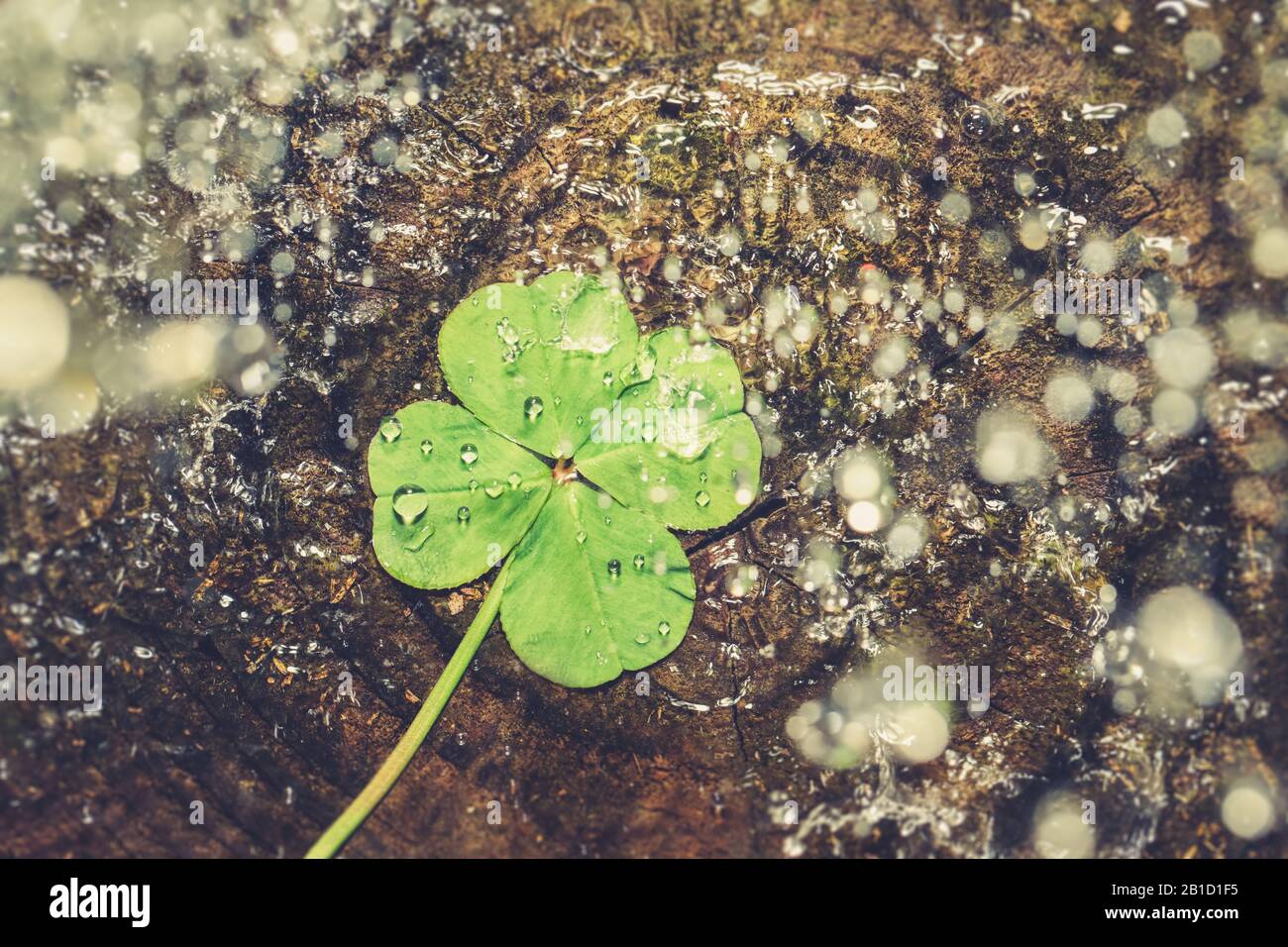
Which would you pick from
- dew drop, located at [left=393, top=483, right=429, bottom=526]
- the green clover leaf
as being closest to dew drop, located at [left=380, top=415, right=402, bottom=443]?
the green clover leaf

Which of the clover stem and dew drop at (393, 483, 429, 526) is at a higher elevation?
dew drop at (393, 483, 429, 526)

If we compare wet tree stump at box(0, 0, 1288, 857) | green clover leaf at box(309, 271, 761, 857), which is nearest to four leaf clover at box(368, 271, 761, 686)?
green clover leaf at box(309, 271, 761, 857)

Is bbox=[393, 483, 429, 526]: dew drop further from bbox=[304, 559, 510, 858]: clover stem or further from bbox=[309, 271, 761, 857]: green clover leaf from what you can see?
bbox=[304, 559, 510, 858]: clover stem

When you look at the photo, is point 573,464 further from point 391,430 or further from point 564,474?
point 391,430

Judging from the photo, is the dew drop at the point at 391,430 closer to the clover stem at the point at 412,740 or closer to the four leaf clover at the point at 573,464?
the four leaf clover at the point at 573,464

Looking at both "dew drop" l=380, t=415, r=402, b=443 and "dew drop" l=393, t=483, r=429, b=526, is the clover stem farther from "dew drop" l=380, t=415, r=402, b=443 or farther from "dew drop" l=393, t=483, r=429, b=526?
"dew drop" l=380, t=415, r=402, b=443

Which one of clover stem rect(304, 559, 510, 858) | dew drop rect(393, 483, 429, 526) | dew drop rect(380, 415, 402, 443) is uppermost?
dew drop rect(380, 415, 402, 443)

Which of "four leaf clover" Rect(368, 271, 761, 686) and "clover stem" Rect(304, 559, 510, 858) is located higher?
"four leaf clover" Rect(368, 271, 761, 686)

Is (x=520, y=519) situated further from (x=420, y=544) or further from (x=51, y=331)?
(x=51, y=331)
